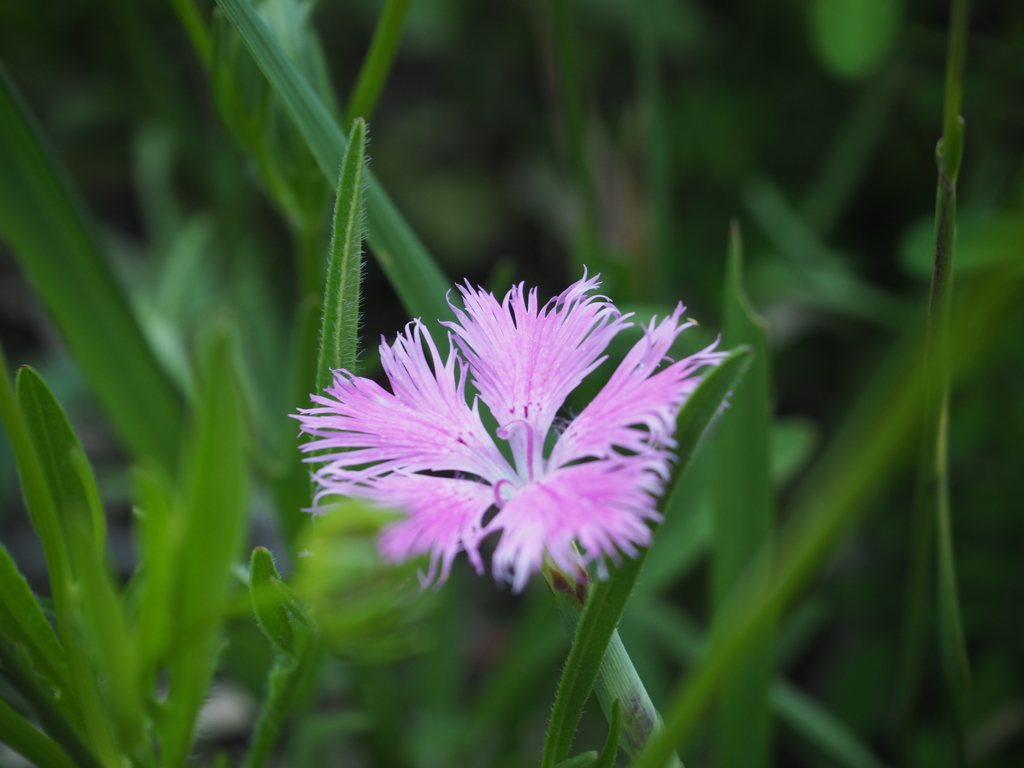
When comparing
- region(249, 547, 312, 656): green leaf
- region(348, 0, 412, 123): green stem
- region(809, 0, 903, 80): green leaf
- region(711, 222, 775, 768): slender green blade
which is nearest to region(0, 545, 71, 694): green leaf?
region(249, 547, 312, 656): green leaf

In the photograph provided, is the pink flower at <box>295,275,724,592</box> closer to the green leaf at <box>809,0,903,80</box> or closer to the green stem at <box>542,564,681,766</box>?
the green stem at <box>542,564,681,766</box>

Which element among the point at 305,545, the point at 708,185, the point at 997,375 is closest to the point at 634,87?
the point at 708,185

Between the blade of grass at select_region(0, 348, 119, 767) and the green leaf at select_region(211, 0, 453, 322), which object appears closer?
the blade of grass at select_region(0, 348, 119, 767)

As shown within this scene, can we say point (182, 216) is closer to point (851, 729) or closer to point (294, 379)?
point (294, 379)

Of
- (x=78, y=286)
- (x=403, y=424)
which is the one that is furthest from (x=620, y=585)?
(x=78, y=286)

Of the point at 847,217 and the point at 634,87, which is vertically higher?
the point at 634,87

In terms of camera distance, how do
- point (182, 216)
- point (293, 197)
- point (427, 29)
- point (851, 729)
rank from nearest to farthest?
point (293, 197) < point (851, 729) < point (427, 29) < point (182, 216)

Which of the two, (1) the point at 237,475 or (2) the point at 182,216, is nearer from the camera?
(1) the point at 237,475
